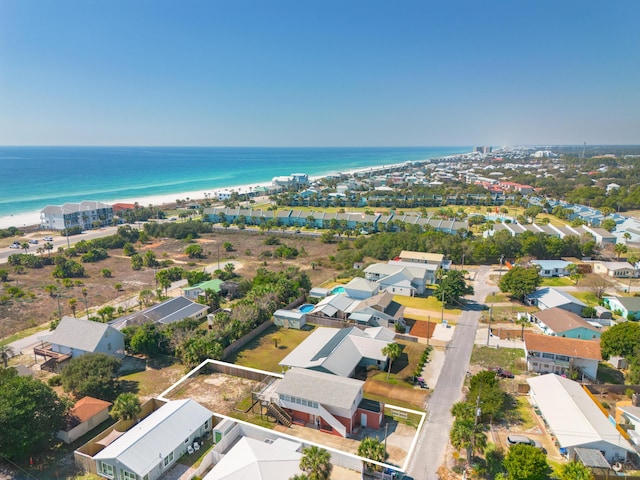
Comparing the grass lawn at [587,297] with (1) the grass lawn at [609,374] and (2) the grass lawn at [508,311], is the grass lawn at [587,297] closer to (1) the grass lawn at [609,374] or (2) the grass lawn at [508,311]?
(2) the grass lawn at [508,311]

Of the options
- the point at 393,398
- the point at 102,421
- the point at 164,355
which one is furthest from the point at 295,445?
the point at 164,355

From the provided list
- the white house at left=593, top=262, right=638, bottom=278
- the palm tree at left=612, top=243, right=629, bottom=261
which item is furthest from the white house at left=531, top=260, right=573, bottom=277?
the palm tree at left=612, top=243, right=629, bottom=261

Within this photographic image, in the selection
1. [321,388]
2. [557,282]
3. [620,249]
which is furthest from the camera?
[620,249]

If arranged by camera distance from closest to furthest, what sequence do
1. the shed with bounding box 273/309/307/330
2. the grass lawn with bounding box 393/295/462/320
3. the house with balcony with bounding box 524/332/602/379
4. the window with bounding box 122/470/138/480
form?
the window with bounding box 122/470/138/480
the house with balcony with bounding box 524/332/602/379
the shed with bounding box 273/309/307/330
the grass lawn with bounding box 393/295/462/320

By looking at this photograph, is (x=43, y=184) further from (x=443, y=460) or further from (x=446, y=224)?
(x=443, y=460)

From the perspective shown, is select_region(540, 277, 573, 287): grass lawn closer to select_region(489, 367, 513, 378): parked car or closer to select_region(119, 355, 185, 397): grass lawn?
select_region(489, 367, 513, 378): parked car

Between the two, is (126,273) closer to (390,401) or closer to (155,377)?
(155,377)

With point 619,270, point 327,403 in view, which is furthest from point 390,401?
point 619,270
